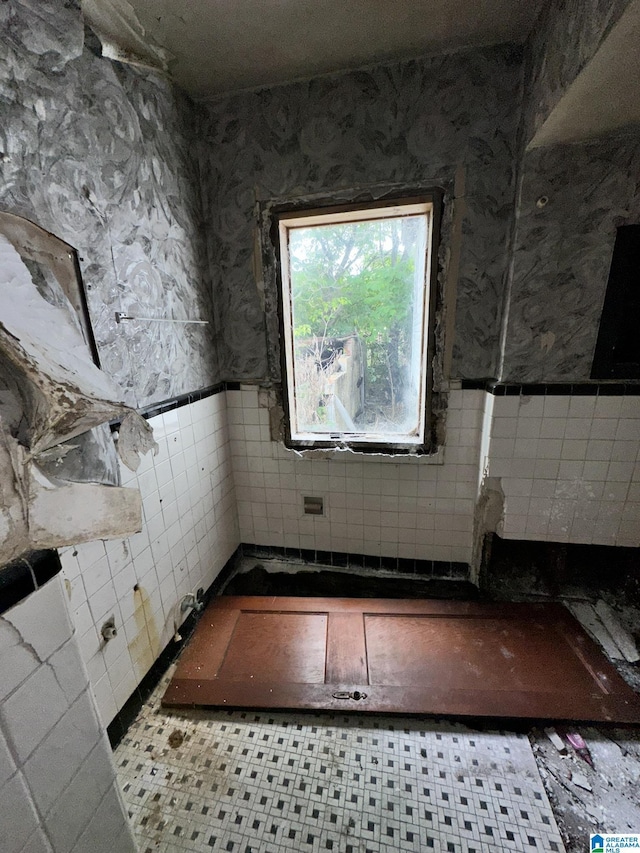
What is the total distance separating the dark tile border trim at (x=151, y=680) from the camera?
4.69 ft

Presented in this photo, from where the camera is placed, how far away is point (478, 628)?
1.83 metres

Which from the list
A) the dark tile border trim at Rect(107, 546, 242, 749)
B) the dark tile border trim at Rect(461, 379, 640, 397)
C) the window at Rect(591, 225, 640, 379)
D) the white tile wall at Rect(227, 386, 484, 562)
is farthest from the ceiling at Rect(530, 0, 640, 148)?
the dark tile border trim at Rect(107, 546, 242, 749)

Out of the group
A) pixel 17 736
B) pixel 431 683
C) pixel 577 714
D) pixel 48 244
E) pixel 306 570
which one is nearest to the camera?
pixel 17 736

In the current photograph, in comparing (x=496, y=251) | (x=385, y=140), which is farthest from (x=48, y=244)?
(x=496, y=251)

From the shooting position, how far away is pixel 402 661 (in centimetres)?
167

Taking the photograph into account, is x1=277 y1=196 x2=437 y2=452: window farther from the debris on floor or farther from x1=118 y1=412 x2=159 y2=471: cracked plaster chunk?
the debris on floor

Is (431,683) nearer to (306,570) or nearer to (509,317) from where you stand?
(306,570)

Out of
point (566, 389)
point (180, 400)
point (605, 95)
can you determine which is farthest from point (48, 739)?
point (605, 95)

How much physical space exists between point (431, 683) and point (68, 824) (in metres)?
1.41

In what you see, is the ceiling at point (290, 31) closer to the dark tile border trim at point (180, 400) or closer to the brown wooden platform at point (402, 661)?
the dark tile border trim at point (180, 400)

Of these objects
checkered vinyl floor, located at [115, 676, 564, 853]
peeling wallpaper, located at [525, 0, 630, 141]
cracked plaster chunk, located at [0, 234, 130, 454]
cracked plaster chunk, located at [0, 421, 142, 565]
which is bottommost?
checkered vinyl floor, located at [115, 676, 564, 853]

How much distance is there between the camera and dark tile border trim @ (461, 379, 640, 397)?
173cm

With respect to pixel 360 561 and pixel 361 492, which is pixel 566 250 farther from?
pixel 360 561

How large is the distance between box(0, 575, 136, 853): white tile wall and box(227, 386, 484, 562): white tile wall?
1.68m
